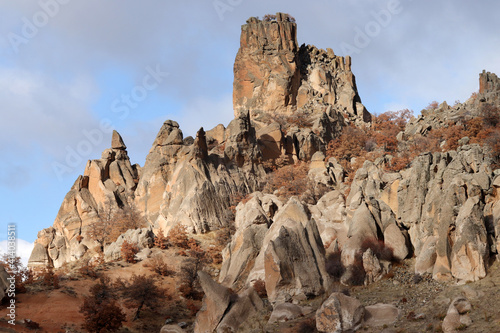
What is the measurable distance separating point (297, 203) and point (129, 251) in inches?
575

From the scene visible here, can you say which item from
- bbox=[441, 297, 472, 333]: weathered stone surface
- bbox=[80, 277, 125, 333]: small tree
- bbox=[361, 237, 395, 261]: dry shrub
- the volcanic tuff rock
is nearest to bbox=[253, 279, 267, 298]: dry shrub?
bbox=[361, 237, 395, 261]: dry shrub

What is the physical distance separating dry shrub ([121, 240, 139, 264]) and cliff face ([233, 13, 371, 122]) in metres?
33.8

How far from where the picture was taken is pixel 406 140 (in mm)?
60688

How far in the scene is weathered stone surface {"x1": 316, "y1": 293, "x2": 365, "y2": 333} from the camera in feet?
82.0

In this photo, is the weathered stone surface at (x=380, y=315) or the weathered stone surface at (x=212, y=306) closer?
the weathered stone surface at (x=380, y=315)

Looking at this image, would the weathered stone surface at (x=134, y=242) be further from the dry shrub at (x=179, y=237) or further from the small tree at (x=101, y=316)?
the small tree at (x=101, y=316)

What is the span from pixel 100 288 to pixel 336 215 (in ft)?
59.7

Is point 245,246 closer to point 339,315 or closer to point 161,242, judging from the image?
point 161,242

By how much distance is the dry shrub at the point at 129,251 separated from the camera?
140ft

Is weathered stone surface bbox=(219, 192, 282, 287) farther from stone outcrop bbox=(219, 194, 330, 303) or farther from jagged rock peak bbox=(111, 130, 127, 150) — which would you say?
jagged rock peak bbox=(111, 130, 127, 150)

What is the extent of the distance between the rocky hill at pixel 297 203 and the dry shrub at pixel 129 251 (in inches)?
29.3

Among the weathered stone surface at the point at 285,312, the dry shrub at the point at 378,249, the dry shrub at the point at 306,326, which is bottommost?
the dry shrub at the point at 306,326

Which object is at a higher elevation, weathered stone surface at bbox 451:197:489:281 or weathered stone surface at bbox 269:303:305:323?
weathered stone surface at bbox 451:197:489:281

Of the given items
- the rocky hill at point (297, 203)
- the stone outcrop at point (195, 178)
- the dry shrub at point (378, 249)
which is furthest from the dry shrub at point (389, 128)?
the dry shrub at point (378, 249)
